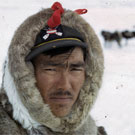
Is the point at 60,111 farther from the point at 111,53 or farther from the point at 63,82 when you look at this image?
the point at 111,53

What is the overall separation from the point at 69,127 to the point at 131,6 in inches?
395

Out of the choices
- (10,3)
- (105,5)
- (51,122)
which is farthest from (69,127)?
(105,5)

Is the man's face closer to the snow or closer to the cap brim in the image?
the cap brim

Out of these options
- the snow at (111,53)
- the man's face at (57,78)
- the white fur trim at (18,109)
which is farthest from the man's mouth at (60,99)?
the snow at (111,53)

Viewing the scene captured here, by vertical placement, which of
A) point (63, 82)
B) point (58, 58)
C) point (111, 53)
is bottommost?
point (111, 53)

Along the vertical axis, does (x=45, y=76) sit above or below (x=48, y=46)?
below

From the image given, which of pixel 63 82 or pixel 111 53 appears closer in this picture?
pixel 63 82

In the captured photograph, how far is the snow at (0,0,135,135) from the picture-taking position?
429 cm

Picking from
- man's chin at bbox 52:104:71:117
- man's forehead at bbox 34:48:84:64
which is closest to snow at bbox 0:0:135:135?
man's chin at bbox 52:104:71:117

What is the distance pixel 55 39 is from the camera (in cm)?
152

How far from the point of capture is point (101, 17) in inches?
407

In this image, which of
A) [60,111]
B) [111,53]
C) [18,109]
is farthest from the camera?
[111,53]

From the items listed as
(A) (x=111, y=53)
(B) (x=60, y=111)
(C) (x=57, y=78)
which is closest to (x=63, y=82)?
(C) (x=57, y=78)

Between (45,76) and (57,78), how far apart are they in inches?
2.7
